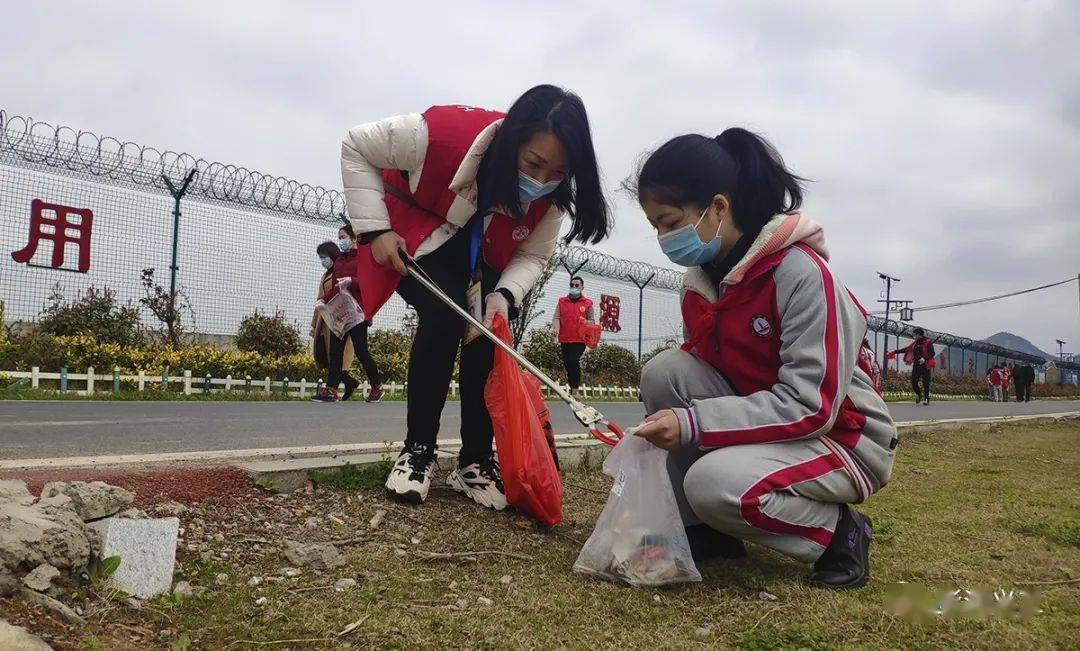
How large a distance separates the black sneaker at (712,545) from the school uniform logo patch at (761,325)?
65 centimetres

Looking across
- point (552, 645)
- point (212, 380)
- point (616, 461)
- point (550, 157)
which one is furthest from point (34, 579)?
point (212, 380)

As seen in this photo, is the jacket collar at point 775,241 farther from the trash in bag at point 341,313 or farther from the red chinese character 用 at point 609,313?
the red chinese character 用 at point 609,313

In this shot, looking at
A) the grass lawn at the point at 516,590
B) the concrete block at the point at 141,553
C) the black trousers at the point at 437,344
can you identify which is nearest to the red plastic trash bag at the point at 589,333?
the grass lawn at the point at 516,590

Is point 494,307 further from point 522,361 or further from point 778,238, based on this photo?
point 778,238

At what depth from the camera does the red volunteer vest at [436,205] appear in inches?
103

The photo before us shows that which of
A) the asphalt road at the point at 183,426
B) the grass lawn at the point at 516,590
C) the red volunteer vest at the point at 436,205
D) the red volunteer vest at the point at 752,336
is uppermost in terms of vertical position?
the red volunteer vest at the point at 436,205

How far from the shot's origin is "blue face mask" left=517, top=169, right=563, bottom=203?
2611 millimetres

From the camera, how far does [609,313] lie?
1770 centimetres

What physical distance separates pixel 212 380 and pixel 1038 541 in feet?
31.6

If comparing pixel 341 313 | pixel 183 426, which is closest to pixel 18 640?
pixel 183 426

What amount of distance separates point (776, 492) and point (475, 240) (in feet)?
4.45

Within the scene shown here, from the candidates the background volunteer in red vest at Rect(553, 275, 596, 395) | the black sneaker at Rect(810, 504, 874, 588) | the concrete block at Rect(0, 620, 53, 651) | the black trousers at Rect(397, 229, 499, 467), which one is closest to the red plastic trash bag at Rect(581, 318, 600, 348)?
the background volunteer in red vest at Rect(553, 275, 596, 395)

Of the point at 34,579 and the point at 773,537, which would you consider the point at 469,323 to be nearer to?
the point at 773,537

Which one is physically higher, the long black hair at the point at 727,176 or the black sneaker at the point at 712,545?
the long black hair at the point at 727,176
